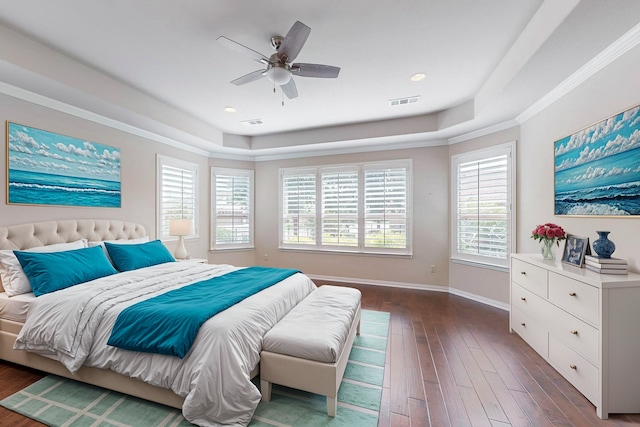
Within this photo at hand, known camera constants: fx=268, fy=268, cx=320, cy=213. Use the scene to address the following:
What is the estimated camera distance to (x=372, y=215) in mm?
5051

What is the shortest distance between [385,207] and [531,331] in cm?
276

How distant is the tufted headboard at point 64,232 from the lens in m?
2.71

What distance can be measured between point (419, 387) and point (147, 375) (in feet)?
6.57

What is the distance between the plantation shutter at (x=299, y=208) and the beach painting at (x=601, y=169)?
3.79m

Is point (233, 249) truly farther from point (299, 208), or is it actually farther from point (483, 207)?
point (483, 207)

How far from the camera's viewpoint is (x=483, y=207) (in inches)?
160

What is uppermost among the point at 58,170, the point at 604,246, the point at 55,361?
the point at 58,170

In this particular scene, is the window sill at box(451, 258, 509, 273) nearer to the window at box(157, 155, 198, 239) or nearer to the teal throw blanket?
the teal throw blanket

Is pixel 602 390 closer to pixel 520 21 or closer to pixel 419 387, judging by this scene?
pixel 419 387

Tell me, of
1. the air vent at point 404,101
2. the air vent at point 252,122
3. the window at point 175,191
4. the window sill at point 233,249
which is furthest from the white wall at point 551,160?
the window at point 175,191

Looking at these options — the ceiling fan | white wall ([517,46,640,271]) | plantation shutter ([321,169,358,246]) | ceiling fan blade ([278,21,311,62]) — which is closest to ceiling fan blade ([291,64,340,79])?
the ceiling fan

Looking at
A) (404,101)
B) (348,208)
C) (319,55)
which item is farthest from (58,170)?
(404,101)

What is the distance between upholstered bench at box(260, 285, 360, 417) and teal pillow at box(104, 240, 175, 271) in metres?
2.25

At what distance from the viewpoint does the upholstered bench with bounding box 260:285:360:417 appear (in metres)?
1.78
